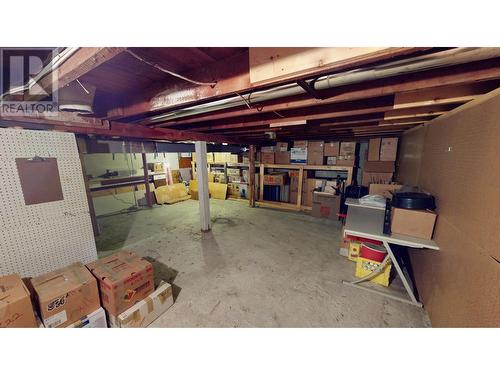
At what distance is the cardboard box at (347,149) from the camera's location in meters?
4.10

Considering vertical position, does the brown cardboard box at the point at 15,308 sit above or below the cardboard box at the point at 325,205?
above

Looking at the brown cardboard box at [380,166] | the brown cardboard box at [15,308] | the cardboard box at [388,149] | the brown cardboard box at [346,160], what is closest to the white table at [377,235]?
the brown cardboard box at [380,166]

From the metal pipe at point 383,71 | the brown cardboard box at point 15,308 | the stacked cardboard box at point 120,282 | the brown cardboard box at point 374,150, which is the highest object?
the metal pipe at point 383,71

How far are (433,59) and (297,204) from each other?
14.0ft

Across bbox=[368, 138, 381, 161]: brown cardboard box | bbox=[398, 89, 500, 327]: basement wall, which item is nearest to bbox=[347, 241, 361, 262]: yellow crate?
bbox=[398, 89, 500, 327]: basement wall

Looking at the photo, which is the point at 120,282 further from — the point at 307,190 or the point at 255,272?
the point at 307,190

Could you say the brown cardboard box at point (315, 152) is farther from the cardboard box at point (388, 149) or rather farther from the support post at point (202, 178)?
the support post at point (202, 178)

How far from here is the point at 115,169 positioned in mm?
4973

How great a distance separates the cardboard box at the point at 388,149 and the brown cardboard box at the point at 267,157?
2.57m

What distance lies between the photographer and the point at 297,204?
16.2 ft

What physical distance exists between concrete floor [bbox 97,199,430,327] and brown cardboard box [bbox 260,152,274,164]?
5.71ft

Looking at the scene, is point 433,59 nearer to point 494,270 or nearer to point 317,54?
point 317,54

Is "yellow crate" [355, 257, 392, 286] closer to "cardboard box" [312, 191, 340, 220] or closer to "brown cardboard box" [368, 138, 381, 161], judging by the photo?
"cardboard box" [312, 191, 340, 220]

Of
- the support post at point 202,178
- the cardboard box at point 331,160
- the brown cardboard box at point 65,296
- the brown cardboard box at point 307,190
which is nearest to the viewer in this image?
the brown cardboard box at point 65,296
